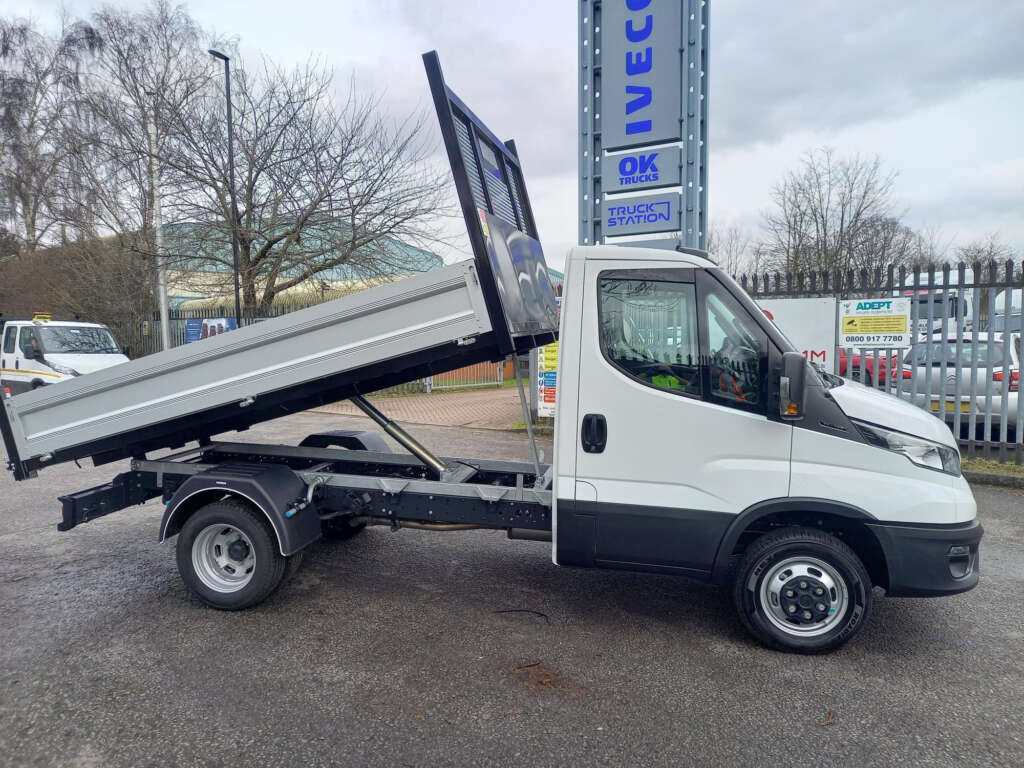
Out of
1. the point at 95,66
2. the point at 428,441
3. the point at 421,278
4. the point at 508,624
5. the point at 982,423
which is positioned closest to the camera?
the point at 421,278

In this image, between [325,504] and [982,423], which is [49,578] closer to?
[325,504]

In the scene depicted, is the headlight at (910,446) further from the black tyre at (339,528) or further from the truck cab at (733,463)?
the black tyre at (339,528)

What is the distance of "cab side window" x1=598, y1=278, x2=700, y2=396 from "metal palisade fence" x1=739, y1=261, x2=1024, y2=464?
634 centimetres

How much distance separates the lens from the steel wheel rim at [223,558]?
4.45 metres

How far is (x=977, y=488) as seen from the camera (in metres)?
8.14

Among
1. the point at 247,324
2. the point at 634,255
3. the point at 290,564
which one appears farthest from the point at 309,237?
the point at 634,255

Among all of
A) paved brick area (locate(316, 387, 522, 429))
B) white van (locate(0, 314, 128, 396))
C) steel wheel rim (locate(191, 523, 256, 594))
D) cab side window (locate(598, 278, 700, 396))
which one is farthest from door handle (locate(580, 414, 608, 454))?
white van (locate(0, 314, 128, 396))

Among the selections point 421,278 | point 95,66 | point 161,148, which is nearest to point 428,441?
point 421,278

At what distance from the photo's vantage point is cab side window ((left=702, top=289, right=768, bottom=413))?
3748 mm

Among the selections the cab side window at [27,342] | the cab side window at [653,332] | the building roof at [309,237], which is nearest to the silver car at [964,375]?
the cab side window at [653,332]

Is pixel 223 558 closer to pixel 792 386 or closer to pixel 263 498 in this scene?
pixel 263 498

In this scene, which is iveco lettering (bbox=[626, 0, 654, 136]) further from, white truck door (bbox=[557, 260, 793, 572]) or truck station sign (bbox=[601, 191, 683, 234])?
white truck door (bbox=[557, 260, 793, 572])

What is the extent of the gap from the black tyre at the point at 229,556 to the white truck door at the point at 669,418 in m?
1.95

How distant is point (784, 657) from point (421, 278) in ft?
9.84
